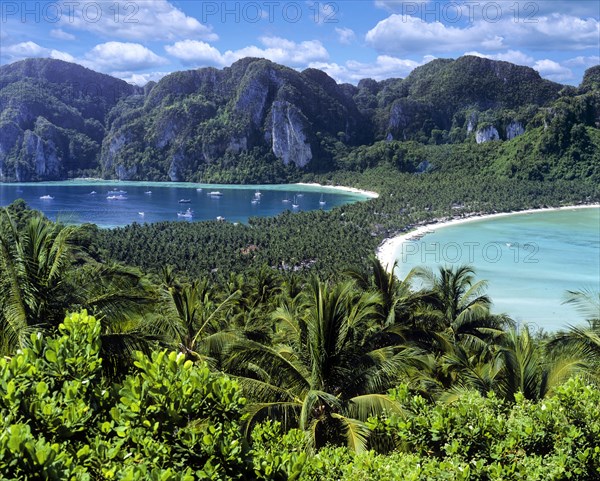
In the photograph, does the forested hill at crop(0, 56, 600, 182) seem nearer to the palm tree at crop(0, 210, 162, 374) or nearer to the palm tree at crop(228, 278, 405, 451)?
the palm tree at crop(228, 278, 405, 451)

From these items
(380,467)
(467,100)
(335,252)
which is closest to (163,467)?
(380,467)

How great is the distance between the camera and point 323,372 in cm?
820

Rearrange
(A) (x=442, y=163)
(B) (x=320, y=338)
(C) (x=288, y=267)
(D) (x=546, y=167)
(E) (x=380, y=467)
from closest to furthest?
1. (E) (x=380, y=467)
2. (B) (x=320, y=338)
3. (C) (x=288, y=267)
4. (D) (x=546, y=167)
5. (A) (x=442, y=163)

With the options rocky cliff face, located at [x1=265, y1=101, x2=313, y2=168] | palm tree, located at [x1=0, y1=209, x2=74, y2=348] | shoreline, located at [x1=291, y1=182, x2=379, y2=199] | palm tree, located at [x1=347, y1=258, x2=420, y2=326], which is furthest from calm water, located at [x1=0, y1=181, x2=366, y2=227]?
palm tree, located at [x1=0, y1=209, x2=74, y2=348]

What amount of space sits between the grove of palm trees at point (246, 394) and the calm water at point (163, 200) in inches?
3044

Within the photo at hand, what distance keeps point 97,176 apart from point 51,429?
188 meters

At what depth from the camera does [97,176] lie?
179125mm

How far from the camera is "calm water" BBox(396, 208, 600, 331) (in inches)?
1454

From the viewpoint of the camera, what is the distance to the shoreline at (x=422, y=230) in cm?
5312

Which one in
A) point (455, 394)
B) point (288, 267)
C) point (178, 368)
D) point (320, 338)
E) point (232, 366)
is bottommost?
point (288, 267)

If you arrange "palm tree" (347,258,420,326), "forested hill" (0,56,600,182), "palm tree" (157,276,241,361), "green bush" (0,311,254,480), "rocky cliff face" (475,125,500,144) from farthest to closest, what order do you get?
"forested hill" (0,56,600,182) < "rocky cliff face" (475,125,500,144) < "palm tree" (347,258,420,326) < "palm tree" (157,276,241,361) < "green bush" (0,311,254,480)

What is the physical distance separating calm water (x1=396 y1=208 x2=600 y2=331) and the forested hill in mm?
63418

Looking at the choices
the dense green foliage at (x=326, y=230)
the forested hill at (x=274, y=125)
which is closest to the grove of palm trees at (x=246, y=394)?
the dense green foliage at (x=326, y=230)

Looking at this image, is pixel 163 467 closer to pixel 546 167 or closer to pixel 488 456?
pixel 488 456
